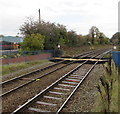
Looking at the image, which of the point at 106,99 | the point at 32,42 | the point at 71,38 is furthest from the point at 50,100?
the point at 71,38

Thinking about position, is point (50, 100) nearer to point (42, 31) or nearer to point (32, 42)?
point (32, 42)

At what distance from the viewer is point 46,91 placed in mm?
7523

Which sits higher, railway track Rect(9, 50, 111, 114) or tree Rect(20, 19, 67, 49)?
tree Rect(20, 19, 67, 49)

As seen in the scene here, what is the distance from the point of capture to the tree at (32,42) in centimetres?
2087

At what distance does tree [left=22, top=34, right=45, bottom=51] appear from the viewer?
68.5 feet

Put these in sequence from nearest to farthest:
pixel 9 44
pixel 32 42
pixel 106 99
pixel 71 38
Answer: pixel 106 99 → pixel 32 42 → pixel 9 44 → pixel 71 38

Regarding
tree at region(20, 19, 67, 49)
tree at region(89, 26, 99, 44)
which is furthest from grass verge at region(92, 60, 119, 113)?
tree at region(89, 26, 99, 44)

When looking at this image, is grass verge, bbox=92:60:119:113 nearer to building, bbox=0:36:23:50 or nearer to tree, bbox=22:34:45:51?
tree, bbox=22:34:45:51

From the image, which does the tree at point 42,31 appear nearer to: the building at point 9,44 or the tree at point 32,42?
the tree at point 32,42

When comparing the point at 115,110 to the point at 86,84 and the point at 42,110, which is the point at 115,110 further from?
the point at 86,84

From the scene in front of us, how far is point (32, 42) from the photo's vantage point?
69.4 feet

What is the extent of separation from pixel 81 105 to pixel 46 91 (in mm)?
2139

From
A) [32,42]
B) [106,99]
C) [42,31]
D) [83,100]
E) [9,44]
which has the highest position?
[42,31]

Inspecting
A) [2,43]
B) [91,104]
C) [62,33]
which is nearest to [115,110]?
[91,104]
